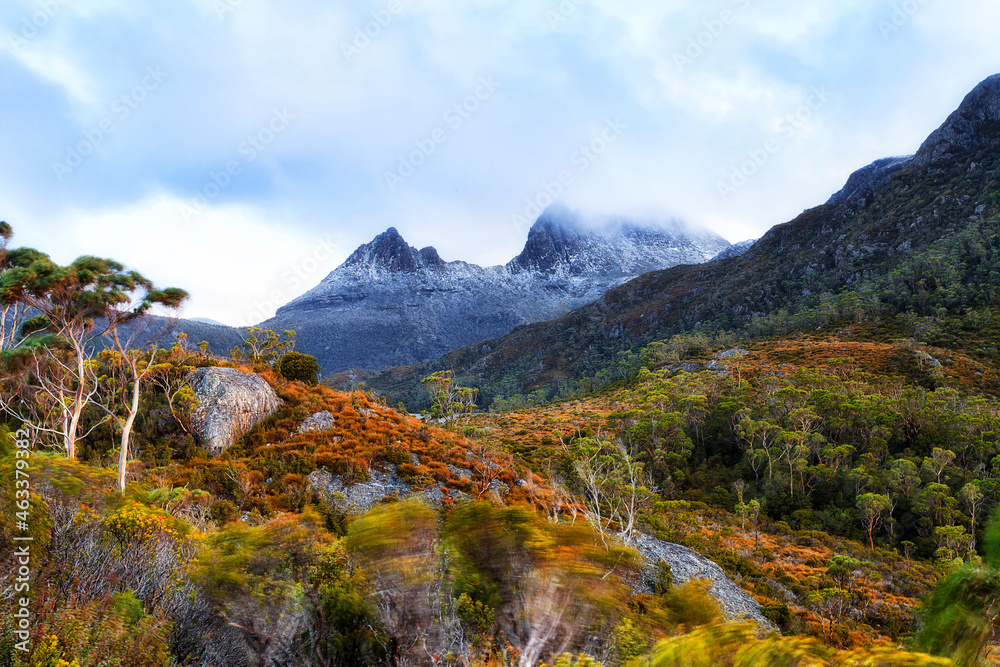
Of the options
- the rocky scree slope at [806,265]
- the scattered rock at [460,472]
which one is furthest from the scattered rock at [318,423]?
the rocky scree slope at [806,265]

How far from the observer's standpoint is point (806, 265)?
84.2 metres

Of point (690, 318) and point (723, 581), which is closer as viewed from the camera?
point (723, 581)

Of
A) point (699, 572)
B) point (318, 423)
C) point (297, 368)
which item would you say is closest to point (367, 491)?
point (318, 423)

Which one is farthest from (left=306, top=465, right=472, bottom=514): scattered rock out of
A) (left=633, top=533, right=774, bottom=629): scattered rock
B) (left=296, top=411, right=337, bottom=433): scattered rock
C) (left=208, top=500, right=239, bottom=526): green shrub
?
(left=633, top=533, right=774, bottom=629): scattered rock

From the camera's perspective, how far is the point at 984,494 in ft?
60.8

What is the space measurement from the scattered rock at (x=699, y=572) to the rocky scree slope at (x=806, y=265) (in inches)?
2573

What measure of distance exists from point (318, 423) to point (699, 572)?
13.6m

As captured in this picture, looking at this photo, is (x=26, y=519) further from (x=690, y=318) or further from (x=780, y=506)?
(x=690, y=318)

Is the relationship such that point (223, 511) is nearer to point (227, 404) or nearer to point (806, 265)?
point (227, 404)

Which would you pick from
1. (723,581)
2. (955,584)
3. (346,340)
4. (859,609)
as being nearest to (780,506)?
(859,609)

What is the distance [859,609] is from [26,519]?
18.0m

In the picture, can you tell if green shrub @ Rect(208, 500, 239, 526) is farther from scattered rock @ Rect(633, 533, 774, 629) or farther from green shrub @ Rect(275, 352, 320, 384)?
green shrub @ Rect(275, 352, 320, 384)

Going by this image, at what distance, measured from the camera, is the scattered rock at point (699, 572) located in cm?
1029

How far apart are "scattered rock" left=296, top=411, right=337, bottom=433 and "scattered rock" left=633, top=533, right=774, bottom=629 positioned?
37.3 ft
